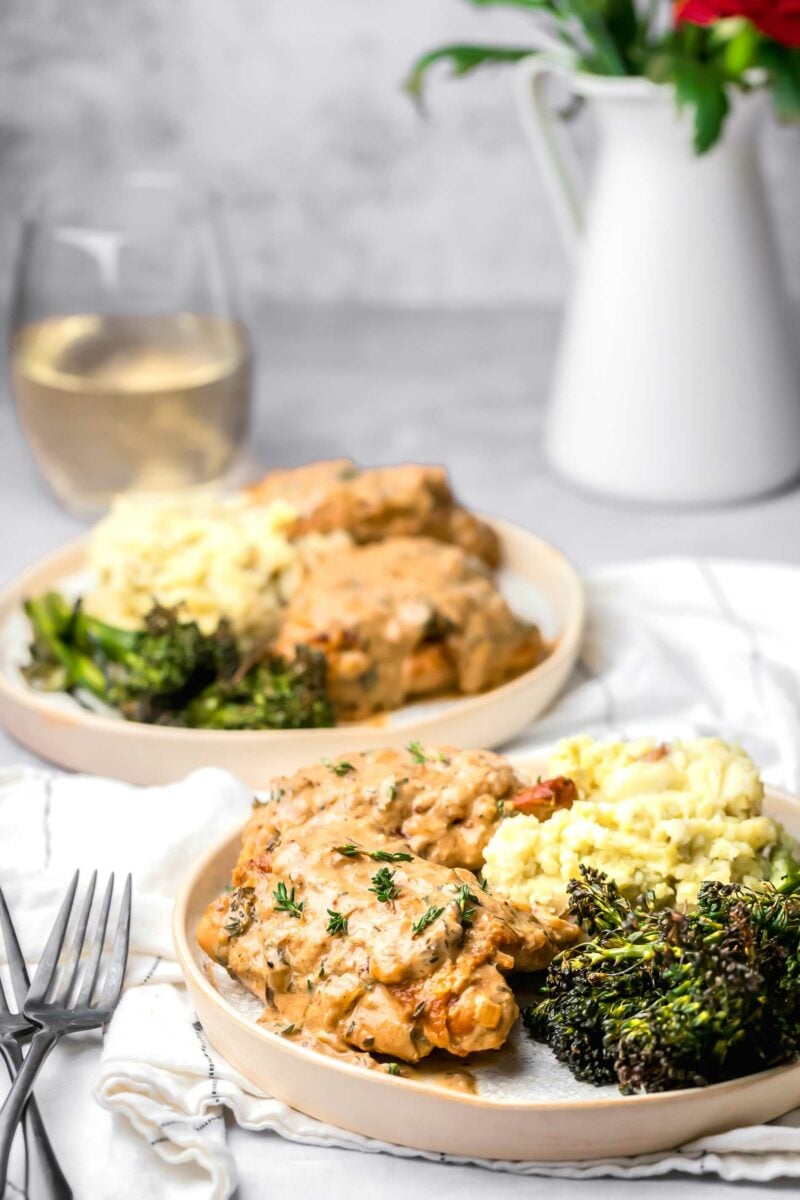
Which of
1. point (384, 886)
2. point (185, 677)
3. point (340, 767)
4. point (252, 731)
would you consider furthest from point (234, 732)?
point (384, 886)

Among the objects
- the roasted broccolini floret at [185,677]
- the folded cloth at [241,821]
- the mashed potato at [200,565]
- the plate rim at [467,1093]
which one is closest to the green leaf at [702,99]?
the folded cloth at [241,821]

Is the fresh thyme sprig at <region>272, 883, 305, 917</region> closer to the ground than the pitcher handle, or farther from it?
closer to the ground

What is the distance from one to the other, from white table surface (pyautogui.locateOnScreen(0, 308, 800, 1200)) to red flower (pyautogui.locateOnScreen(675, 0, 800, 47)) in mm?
1365

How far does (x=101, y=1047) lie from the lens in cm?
250

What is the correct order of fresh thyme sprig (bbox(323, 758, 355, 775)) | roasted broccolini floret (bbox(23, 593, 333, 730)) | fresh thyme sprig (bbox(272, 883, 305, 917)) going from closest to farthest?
fresh thyme sprig (bbox(272, 883, 305, 917)) → fresh thyme sprig (bbox(323, 758, 355, 775)) → roasted broccolini floret (bbox(23, 593, 333, 730))

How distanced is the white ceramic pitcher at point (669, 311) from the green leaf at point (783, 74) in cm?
15

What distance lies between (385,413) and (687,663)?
2.18 meters

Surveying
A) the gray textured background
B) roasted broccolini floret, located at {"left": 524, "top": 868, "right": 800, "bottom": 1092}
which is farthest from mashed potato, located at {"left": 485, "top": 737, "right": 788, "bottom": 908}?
the gray textured background

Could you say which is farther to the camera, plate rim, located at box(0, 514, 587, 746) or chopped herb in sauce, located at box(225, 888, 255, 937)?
plate rim, located at box(0, 514, 587, 746)

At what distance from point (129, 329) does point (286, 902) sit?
261cm

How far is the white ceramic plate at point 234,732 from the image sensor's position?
3.24 meters

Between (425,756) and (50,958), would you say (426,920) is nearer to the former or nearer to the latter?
(425,756)

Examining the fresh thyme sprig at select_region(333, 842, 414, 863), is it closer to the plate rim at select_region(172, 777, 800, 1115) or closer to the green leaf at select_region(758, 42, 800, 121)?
the plate rim at select_region(172, 777, 800, 1115)

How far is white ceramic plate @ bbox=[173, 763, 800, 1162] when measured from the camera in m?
2.12
